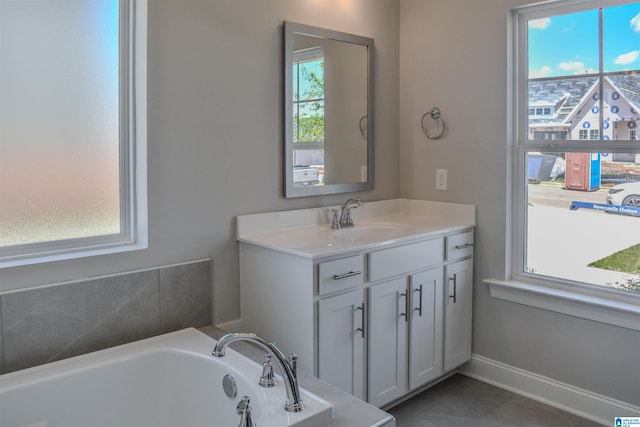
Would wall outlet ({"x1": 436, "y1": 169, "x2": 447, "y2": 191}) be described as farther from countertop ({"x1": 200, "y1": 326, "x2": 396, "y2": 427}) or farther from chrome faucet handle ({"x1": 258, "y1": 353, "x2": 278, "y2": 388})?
chrome faucet handle ({"x1": 258, "y1": 353, "x2": 278, "y2": 388})

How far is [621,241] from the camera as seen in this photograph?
8.54ft

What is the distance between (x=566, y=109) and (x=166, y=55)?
196 cm

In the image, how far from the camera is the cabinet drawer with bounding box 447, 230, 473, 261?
115 inches

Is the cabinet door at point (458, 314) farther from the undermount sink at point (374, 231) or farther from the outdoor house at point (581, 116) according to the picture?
the outdoor house at point (581, 116)

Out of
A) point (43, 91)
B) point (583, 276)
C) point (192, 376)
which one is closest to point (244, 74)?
point (43, 91)

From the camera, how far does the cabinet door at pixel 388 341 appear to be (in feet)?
8.24

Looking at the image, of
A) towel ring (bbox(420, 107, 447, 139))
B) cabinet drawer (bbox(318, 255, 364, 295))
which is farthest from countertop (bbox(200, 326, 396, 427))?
towel ring (bbox(420, 107, 447, 139))

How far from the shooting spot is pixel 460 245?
9.80 feet

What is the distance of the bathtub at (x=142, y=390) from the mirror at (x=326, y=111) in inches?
40.1

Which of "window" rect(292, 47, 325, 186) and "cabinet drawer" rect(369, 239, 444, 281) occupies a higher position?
"window" rect(292, 47, 325, 186)

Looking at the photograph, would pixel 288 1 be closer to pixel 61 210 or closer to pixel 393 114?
pixel 393 114

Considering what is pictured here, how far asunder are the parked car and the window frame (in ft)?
0.58

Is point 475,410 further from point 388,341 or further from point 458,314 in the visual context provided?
point 388,341

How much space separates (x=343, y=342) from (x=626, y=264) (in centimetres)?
141
